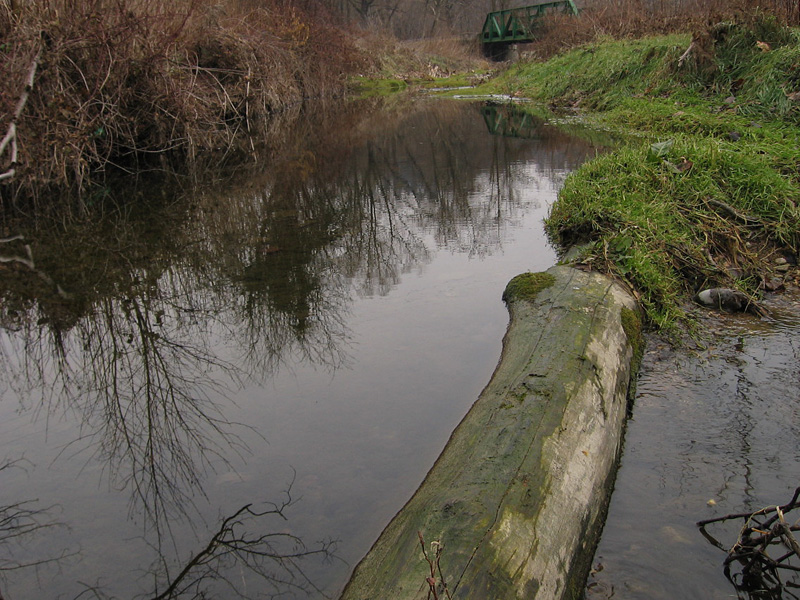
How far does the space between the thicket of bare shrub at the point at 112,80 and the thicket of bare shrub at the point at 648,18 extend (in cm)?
900

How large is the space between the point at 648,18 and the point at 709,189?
14999 millimetres

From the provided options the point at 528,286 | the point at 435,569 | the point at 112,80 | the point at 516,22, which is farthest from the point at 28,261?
the point at 516,22

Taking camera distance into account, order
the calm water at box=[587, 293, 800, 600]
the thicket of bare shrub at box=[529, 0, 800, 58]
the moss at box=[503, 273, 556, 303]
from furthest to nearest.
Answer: the thicket of bare shrub at box=[529, 0, 800, 58]
the moss at box=[503, 273, 556, 303]
the calm water at box=[587, 293, 800, 600]

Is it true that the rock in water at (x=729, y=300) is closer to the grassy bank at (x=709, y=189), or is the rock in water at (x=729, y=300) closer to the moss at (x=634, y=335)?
the grassy bank at (x=709, y=189)

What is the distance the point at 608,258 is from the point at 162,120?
8.22 m

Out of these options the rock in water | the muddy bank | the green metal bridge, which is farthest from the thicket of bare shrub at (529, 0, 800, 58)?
the muddy bank

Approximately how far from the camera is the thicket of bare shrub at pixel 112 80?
8.13 metres

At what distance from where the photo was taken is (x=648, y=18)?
→ 1858cm

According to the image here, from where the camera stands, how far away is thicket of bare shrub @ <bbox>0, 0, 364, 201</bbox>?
8.13m

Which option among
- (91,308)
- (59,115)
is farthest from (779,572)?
(59,115)

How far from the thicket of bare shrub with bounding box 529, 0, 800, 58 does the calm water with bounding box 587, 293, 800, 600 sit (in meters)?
9.53

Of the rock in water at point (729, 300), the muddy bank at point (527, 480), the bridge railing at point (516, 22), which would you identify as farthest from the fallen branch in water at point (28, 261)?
the bridge railing at point (516, 22)

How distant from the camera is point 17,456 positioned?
3328 mm

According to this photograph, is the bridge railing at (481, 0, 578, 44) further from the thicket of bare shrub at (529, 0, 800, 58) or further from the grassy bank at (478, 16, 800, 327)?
the grassy bank at (478, 16, 800, 327)
